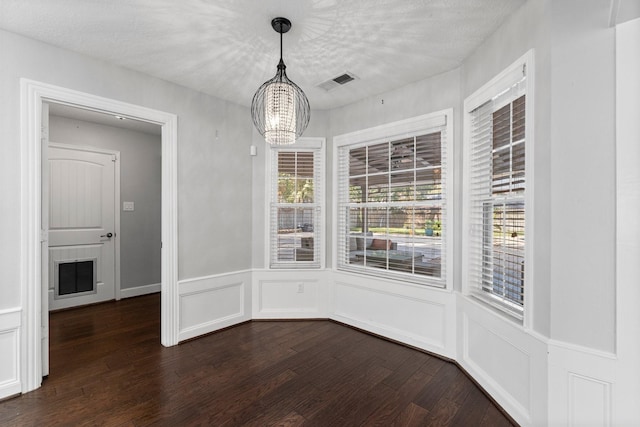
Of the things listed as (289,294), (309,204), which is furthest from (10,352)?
(309,204)

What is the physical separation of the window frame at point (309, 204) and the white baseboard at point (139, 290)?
2.49 m

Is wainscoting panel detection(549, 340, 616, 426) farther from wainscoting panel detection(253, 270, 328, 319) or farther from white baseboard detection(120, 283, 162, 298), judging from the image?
white baseboard detection(120, 283, 162, 298)

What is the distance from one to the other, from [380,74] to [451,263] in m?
1.90

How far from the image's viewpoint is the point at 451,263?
8.90 feet

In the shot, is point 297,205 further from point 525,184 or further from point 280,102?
point 525,184

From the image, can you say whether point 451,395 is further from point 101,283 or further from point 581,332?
point 101,283

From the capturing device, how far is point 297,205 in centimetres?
371

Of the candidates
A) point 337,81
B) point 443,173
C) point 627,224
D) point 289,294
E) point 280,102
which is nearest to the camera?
point 627,224

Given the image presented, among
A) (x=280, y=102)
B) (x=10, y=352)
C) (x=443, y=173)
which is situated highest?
(x=280, y=102)

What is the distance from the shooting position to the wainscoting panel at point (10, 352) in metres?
2.12

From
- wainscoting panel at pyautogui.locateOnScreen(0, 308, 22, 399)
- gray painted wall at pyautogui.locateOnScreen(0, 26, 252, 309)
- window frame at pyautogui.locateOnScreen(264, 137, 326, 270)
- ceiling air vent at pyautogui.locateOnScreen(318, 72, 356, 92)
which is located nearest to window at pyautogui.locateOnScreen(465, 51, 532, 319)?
ceiling air vent at pyautogui.locateOnScreen(318, 72, 356, 92)

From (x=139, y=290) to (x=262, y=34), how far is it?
4362 millimetres

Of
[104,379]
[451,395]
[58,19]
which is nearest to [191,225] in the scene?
[104,379]

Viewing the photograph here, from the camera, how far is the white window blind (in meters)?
1.96
